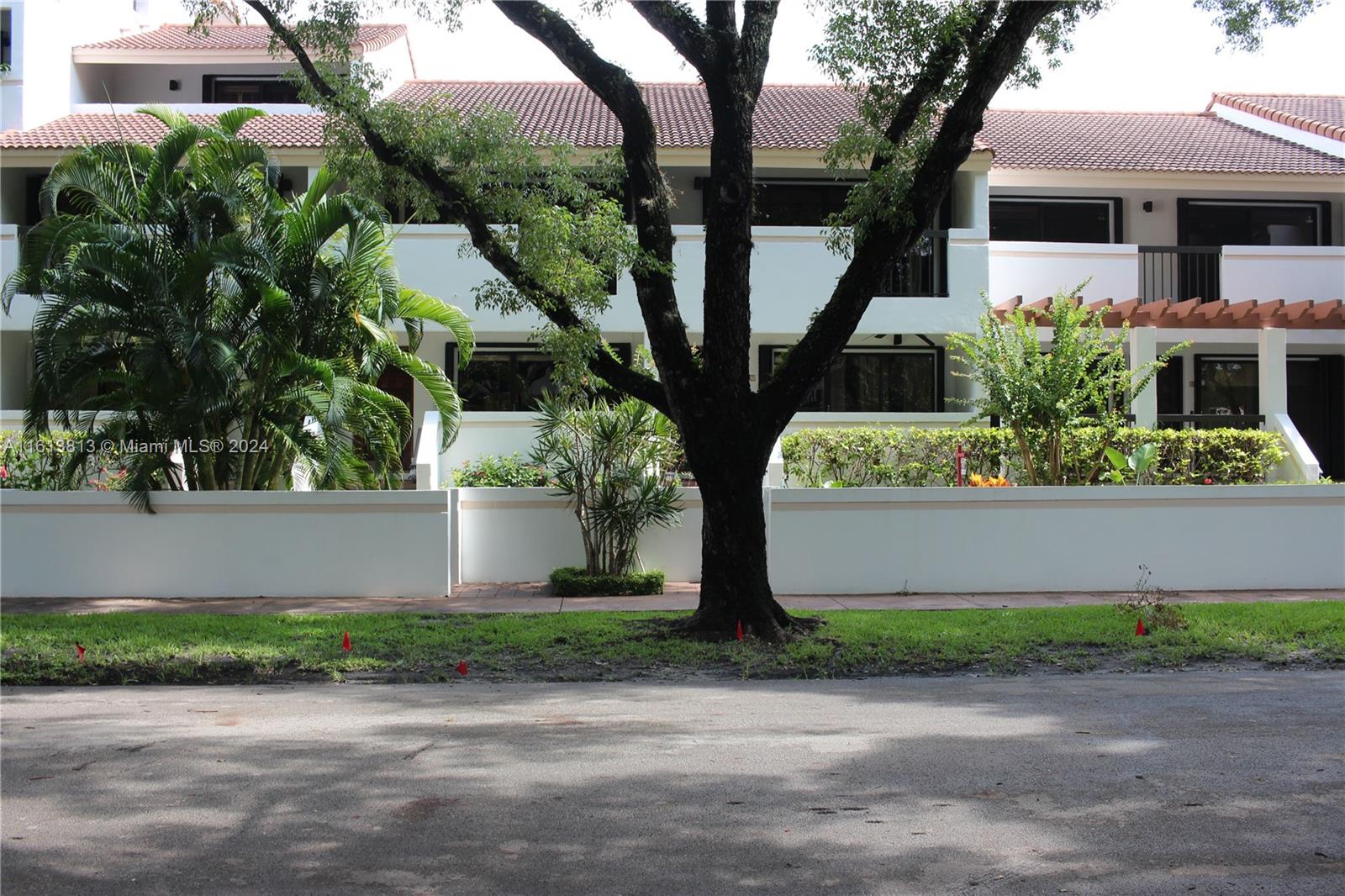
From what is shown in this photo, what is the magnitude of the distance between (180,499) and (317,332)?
7.84 ft

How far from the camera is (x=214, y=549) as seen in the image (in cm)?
1348

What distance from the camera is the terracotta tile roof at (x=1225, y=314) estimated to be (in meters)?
18.4

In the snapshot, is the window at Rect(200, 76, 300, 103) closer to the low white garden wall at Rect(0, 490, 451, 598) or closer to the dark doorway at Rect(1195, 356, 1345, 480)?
the low white garden wall at Rect(0, 490, 451, 598)

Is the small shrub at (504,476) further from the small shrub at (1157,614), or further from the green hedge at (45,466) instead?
the small shrub at (1157,614)

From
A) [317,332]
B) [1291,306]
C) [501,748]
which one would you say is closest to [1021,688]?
[501,748]

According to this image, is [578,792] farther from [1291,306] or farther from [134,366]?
[1291,306]

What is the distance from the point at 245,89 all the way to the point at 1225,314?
18.6 metres

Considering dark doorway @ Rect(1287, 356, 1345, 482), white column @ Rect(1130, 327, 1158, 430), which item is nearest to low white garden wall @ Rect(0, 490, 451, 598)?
white column @ Rect(1130, 327, 1158, 430)

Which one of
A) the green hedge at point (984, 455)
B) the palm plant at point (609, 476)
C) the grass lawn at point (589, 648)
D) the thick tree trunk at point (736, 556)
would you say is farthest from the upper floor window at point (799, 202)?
→ the thick tree trunk at point (736, 556)

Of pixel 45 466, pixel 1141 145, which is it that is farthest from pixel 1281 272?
pixel 45 466

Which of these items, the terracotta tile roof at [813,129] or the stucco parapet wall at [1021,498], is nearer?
the stucco parapet wall at [1021,498]

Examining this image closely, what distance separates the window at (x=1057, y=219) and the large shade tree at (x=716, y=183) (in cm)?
1145

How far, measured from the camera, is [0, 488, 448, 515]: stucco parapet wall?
13.4 meters

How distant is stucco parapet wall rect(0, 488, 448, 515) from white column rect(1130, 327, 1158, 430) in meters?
10.7
